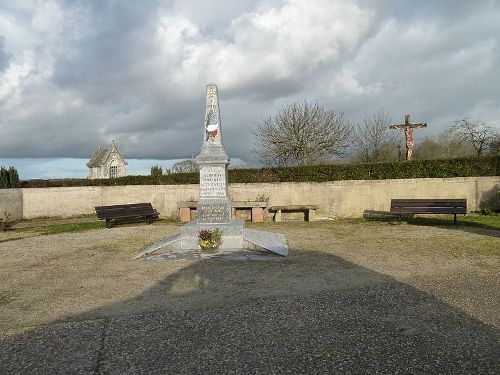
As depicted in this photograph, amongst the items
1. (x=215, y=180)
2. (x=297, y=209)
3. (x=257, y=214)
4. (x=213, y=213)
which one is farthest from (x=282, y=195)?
(x=213, y=213)

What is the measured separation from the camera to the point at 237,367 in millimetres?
3455

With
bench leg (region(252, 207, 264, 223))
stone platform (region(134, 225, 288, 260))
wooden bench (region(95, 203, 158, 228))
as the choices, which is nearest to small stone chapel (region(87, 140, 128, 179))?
wooden bench (region(95, 203, 158, 228))

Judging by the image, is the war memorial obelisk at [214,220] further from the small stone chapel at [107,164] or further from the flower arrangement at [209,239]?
the small stone chapel at [107,164]

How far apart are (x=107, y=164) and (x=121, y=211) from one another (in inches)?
916

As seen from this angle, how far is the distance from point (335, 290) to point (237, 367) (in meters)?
2.72

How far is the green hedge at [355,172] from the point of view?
51.1 feet

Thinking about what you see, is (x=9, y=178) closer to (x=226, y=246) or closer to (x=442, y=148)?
(x=226, y=246)

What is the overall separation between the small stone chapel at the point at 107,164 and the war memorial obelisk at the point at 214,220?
1112 inches

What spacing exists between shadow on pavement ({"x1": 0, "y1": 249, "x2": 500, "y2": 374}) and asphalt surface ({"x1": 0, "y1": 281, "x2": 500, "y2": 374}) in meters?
0.01

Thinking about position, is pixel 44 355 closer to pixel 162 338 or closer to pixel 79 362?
pixel 79 362

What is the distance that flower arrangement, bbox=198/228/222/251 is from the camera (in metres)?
8.65

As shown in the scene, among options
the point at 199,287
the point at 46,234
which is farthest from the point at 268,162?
the point at 199,287

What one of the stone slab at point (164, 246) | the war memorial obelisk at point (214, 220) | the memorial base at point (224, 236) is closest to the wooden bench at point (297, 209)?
the war memorial obelisk at point (214, 220)

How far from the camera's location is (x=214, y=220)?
9961 millimetres
